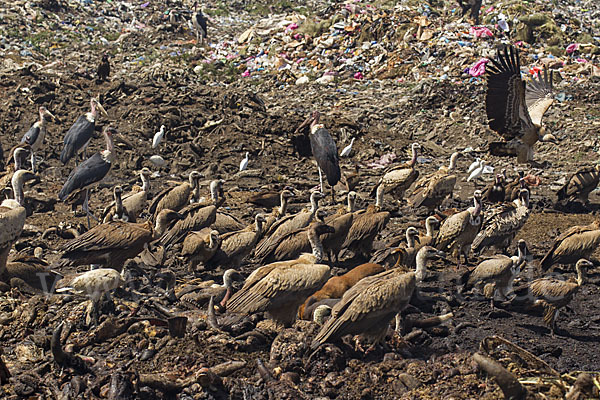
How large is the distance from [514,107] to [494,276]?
6048 millimetres

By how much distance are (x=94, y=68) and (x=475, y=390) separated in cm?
2010

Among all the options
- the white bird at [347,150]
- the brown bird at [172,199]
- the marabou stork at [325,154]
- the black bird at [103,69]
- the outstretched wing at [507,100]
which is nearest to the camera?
the brown bird at [172,199]

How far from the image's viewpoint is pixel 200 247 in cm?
805

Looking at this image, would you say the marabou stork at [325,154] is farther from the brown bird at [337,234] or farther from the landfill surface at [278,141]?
the brown bird at [337,234]

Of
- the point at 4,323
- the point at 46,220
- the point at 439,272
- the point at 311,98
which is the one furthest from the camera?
the point at 311,98

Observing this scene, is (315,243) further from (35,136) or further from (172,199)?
(35,136)

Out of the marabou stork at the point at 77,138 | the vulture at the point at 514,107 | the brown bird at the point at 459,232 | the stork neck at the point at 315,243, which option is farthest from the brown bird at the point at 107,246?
the vulture at the point at 514,107

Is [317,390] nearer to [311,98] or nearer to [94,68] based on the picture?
[311,98]

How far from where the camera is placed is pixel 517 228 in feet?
30.5

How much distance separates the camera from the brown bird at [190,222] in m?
8.80

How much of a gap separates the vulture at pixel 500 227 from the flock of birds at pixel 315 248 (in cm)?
2

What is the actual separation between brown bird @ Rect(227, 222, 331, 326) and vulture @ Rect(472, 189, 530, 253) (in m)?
3.35

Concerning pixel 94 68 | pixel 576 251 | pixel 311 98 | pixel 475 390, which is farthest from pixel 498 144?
pixel 94 68

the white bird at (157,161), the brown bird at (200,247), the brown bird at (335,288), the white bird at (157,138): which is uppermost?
the brown bird at (335,288)
